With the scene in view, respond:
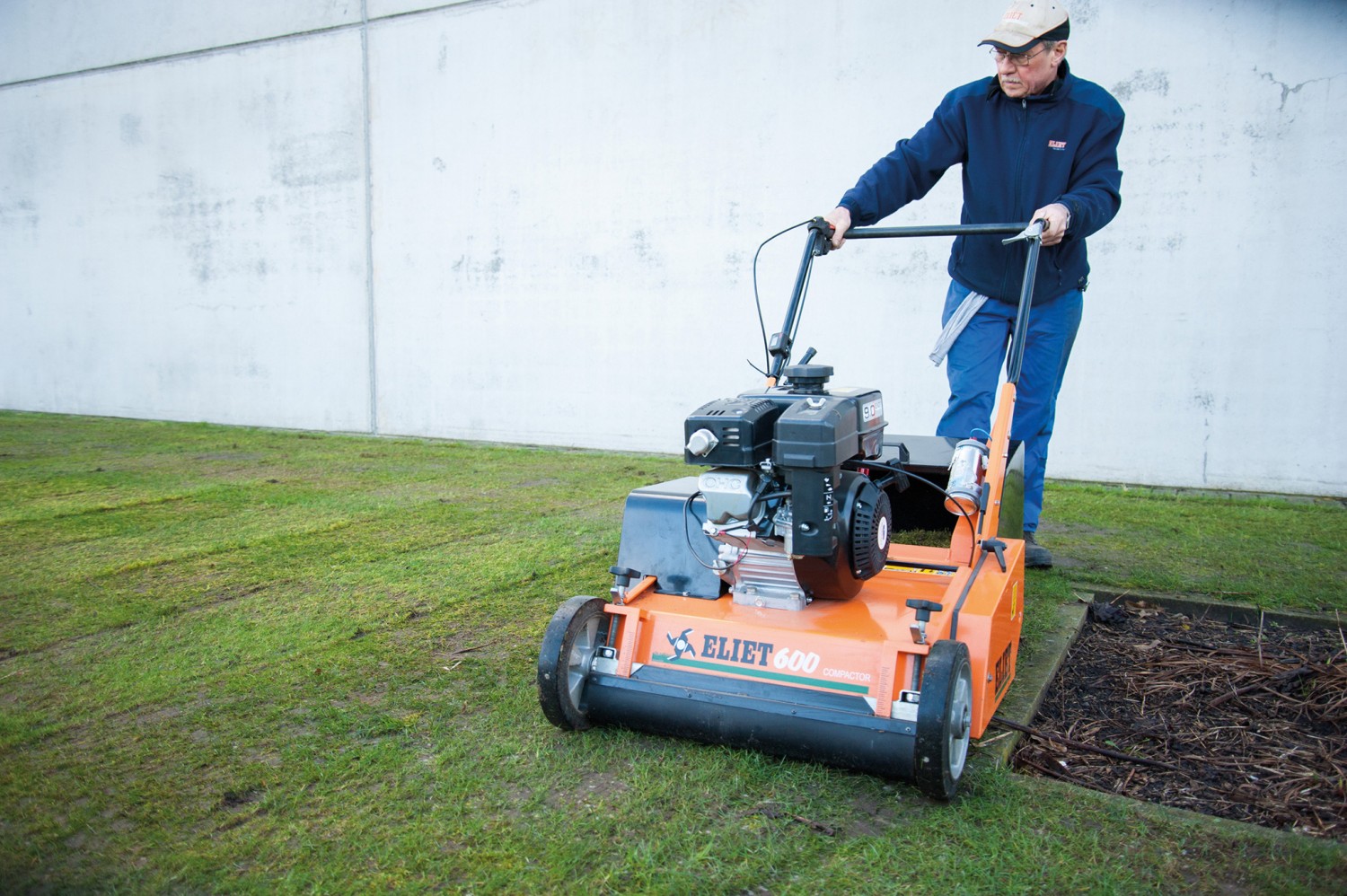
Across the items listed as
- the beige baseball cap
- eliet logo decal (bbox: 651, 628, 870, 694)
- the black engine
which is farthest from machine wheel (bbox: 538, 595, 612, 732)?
the beige baseball cap

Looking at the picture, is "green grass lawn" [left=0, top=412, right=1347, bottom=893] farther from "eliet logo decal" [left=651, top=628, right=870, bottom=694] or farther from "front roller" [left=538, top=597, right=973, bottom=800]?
"eliet logo decal" [left=651, top=628, right=870, bottom=694]

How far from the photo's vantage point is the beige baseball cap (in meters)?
2.92

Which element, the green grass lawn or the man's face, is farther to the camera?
the man's face

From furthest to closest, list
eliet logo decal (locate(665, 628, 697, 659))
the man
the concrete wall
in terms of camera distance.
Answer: the concrete wall < the man < eliet logo decal (locate(665, 628, 697, 659))

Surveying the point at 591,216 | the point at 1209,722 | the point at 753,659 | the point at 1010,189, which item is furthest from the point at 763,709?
the point at 591,216

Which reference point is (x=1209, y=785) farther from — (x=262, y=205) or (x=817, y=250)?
(x=262, y=205)

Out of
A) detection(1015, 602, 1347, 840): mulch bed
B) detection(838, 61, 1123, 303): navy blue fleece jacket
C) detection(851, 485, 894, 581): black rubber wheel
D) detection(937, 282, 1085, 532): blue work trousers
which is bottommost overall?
detection(1015, 602, 1347, 840): mulch bed

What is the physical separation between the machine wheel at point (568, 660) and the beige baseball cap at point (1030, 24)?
196 centimetres

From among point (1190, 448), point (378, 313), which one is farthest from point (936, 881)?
point (378, 313)

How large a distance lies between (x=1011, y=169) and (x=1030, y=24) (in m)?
0.45

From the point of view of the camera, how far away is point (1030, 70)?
3033 mm

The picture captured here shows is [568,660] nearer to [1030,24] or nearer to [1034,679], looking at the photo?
[1034,679]

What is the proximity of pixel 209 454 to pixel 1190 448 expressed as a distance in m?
6.23

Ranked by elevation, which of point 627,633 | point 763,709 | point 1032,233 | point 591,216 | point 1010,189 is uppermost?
point 591,216
